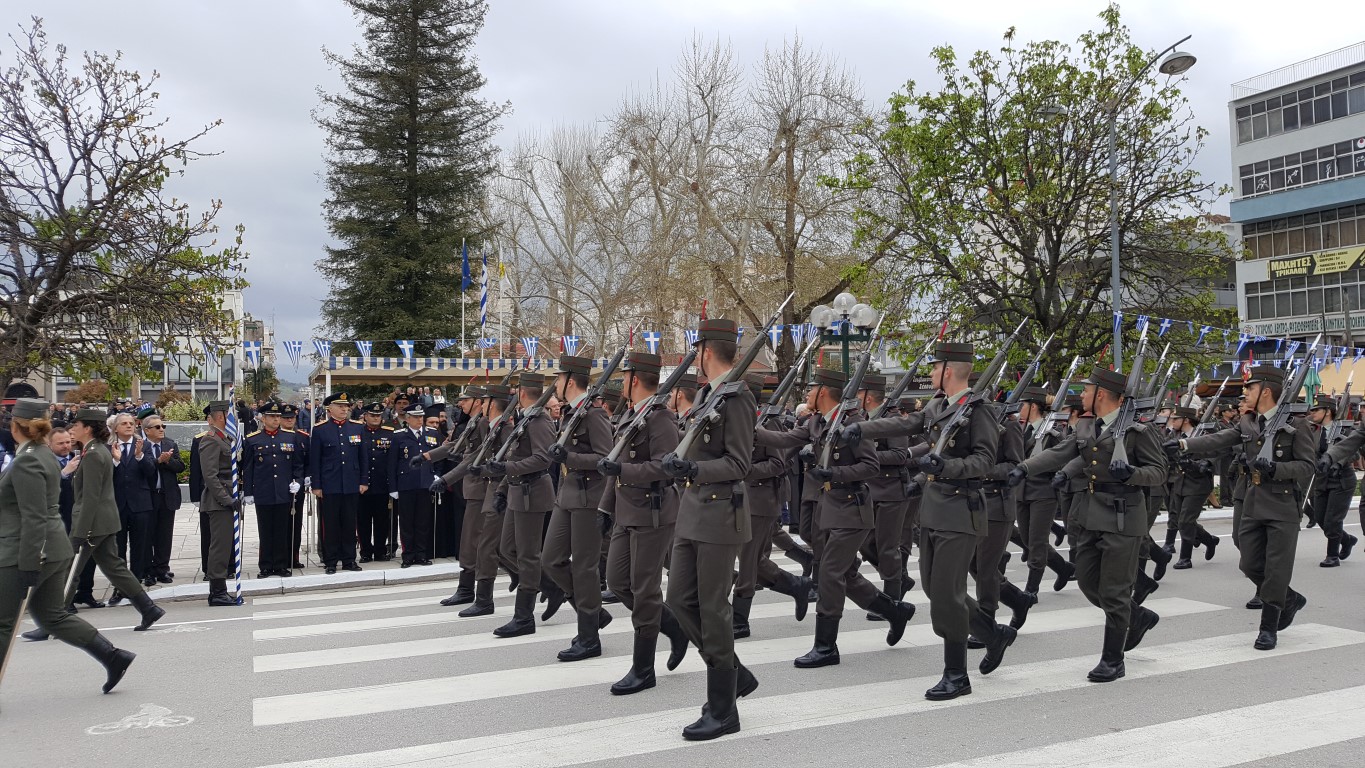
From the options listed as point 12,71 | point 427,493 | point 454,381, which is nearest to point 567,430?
point 427,493

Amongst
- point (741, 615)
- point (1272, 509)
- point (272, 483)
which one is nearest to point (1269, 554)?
point (1272, 509)

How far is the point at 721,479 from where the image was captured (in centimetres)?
551

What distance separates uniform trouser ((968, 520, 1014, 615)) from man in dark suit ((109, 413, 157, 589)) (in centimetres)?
882

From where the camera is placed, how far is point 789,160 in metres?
30.8

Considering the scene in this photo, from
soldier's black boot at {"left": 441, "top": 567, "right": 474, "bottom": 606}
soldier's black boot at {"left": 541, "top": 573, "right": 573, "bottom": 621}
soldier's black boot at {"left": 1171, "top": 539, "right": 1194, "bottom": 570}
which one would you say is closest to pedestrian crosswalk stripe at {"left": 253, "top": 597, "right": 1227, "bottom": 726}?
soldier's black boot at {"left": 541, "top": 573, "right": 573, "bottom": 621}

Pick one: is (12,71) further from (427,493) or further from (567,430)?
(567,430)

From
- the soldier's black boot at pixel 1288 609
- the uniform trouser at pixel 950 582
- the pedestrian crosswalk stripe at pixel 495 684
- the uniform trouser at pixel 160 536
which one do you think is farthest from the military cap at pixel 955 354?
the uniform trouser at pixel 160 536

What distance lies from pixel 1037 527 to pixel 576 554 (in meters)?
5.10

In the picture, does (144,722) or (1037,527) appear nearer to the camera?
(144,722)

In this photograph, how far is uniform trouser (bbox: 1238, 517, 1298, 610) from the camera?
7754mm

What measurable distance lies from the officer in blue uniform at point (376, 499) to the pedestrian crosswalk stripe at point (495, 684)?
659 cm

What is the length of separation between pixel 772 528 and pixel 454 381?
742 inches

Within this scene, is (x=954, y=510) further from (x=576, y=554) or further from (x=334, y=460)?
(x=334, y=460)

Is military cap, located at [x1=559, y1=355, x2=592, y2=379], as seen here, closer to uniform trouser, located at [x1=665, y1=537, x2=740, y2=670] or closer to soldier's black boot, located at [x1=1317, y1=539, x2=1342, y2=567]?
uniform trouser, located at [x1=665, y1=537, x2=740, y2=670]
